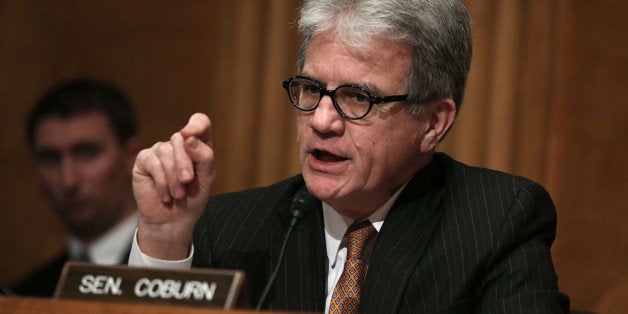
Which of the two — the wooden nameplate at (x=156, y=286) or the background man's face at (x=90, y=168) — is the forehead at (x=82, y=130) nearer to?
the background man's face at (x=90, y=168)

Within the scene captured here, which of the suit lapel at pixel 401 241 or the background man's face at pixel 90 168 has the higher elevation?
the suit lapel at pixel 401 241

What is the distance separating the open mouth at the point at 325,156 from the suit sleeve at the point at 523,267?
356 mm

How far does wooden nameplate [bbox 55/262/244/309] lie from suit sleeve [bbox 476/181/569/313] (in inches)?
25.9

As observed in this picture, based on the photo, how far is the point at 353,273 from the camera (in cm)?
193

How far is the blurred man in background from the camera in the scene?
3135mm

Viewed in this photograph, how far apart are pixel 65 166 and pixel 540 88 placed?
1.63 metres

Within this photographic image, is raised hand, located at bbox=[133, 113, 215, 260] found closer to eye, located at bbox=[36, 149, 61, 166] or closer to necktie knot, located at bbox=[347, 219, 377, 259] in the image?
necktie knot, located at bbox=[347, 219, 377, 259]

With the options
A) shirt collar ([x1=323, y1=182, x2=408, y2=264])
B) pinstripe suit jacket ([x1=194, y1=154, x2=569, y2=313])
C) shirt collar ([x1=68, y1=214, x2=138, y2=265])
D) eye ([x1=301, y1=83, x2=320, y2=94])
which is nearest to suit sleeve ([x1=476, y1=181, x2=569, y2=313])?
pinstripe suit jacket ([x1=194, y1=154, x2=569, y2=313])

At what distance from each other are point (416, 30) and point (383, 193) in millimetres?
345

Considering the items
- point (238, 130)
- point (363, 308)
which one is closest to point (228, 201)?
point (363, 308)

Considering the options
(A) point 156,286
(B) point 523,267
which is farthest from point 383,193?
(A) point 156,286

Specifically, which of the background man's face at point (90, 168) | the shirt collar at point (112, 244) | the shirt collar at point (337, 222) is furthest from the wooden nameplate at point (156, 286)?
the background man's face at point (90, 168)

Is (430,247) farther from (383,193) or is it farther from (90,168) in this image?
(90,168)

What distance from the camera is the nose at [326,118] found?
187cm
